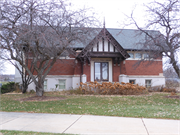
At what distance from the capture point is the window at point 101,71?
18984mm

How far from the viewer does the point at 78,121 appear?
6645 mm

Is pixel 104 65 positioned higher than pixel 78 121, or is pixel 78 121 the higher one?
pixel 104 65

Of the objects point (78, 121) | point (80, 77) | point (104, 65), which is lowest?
point (78, 121)

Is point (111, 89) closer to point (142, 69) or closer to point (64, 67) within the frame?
point (64, 67)

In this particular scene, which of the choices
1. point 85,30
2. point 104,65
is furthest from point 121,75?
point 85,30

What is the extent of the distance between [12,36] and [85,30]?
14.6 ft

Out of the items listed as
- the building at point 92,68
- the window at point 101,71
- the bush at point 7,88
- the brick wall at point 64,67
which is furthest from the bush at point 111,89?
the bush at point 7,88

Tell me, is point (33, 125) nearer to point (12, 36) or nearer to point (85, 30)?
point (12, 36)

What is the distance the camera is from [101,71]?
19.1 meters

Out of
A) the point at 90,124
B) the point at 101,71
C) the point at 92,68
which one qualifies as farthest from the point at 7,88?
the point at 90,124

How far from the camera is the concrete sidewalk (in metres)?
5.50

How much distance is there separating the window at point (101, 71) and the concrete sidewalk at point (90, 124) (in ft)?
38.2

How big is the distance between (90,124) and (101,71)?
1300 cm

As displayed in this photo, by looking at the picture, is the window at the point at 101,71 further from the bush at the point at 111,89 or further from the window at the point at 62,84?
the window at the point at 62,84
